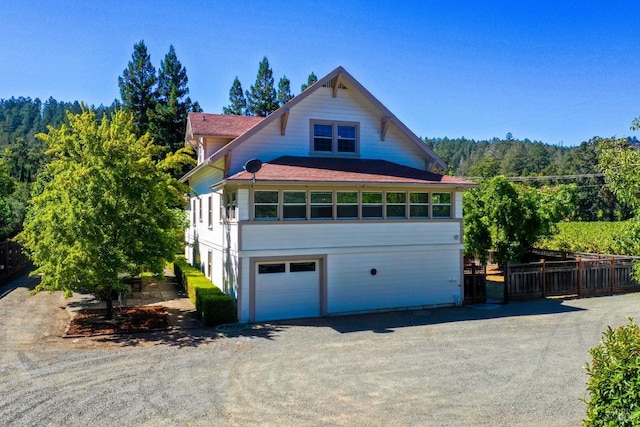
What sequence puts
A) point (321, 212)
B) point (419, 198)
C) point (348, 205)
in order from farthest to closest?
1. point (419, 198)
2. point (348, 205)
3. point (321, 212)

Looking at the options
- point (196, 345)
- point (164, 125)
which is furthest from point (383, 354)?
point (164, 125)

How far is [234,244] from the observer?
629 inches

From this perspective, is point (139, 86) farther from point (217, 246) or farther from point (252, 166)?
point (252, 166)

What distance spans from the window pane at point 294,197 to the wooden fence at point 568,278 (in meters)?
8.84

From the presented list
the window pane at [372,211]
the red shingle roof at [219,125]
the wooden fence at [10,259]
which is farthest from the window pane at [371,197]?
the wooden fence at [10,259]

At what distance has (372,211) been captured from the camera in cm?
1709

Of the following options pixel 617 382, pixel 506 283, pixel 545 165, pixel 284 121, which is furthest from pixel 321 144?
pixel 545 165

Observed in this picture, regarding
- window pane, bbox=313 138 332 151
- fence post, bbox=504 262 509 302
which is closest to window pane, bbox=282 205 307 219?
window pane, bbox=313 138 332 151

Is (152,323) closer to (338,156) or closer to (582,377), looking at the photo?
(338,156)

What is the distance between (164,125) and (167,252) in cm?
3110

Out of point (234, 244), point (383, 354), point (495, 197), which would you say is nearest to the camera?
point (383, 354)

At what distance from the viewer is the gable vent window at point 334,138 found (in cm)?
1859

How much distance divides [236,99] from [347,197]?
37859 millimetres

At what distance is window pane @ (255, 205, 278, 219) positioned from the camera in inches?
617
